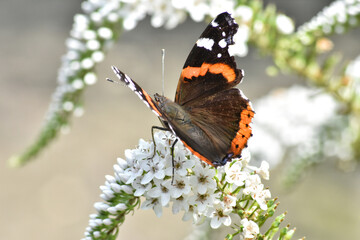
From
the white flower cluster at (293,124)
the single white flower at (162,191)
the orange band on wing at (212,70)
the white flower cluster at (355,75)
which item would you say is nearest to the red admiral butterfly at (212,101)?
the orange band on wing at (212,70)

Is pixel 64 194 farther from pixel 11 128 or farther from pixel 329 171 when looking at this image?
pixel 329 171

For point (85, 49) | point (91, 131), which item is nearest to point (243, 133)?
point (85, 49)

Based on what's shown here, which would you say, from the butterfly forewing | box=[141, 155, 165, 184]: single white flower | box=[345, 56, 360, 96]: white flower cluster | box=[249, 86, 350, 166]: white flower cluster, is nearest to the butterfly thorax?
the butterfly forewing

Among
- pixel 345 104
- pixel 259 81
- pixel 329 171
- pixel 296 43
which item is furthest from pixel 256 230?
pixel 259 81

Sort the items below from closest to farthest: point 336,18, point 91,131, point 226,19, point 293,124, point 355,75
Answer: point 226,19, point 336,18, point 355,75, point 293,124, point 91,131

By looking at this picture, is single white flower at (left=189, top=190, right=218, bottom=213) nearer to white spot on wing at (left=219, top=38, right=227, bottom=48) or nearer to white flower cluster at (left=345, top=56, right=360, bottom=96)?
white spot on wing at (left=219, top=38, right=227, bottom=48)

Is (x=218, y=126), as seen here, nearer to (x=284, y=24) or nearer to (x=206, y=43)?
(x=206, y=43)

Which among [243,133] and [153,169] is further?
[243,133]
